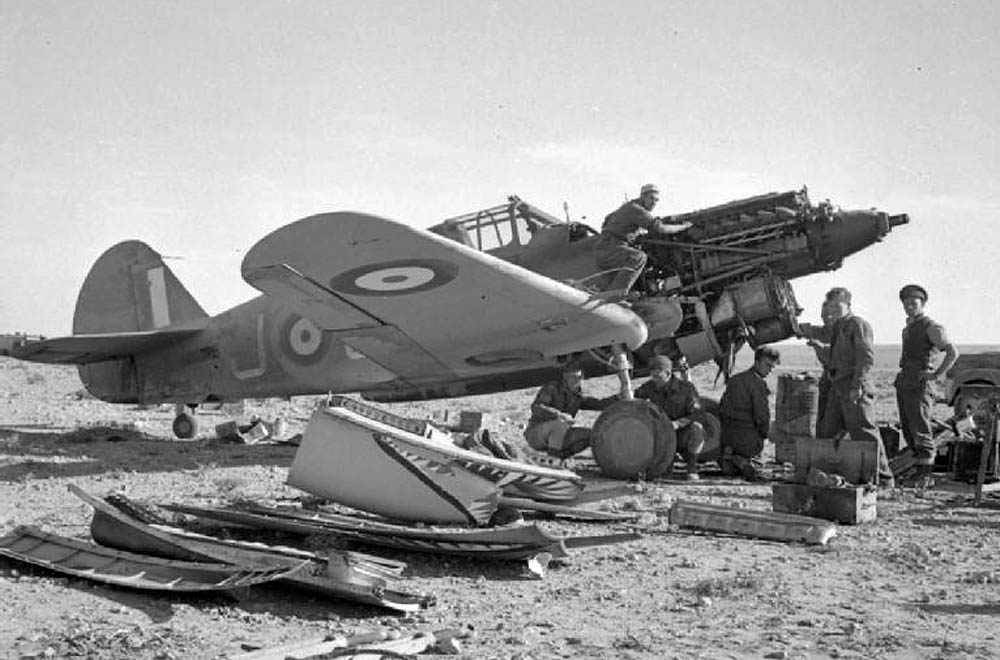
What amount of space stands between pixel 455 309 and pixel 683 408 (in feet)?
8.47

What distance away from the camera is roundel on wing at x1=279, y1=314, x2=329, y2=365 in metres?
11.4

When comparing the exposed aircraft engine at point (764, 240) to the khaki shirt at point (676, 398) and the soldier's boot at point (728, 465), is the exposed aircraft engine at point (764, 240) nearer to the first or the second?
the khaki shirt at point (676, 398)

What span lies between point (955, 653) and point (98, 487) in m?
6.56

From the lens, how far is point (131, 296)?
47.1 ft

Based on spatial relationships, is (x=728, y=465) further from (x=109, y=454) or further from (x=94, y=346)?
(x=94, y=346)

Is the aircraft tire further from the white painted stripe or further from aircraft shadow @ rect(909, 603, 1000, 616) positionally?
aircraft shadow @ rect(909, 603, 1000, 616)

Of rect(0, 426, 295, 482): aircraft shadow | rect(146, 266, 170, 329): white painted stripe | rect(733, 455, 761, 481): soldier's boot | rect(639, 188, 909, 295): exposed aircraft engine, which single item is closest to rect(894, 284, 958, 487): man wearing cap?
rect(639, 188, 909, 295): exposed aircraft engine

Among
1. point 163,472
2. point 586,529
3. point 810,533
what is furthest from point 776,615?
point 163,472

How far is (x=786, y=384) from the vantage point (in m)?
10.5

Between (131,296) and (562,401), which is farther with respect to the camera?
(131,296)

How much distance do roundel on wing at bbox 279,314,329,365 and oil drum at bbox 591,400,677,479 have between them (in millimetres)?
3730

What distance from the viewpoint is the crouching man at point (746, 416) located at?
32.0ft

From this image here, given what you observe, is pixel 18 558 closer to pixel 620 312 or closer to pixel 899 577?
pixel 899 577

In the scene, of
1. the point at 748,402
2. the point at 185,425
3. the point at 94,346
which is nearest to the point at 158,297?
the point at 94,346
